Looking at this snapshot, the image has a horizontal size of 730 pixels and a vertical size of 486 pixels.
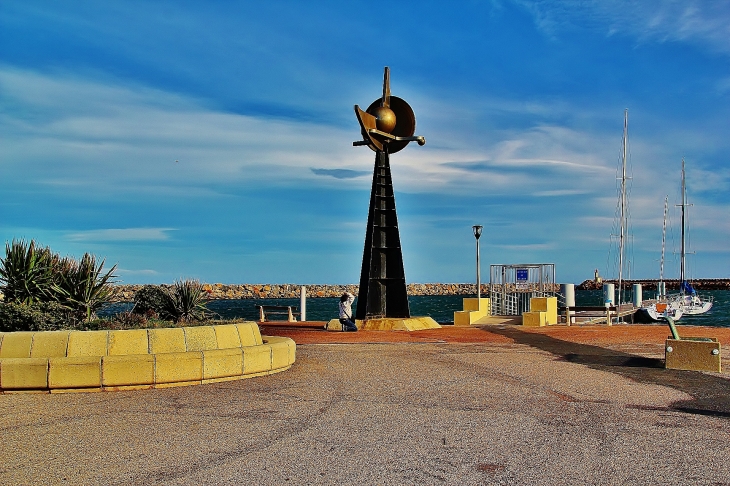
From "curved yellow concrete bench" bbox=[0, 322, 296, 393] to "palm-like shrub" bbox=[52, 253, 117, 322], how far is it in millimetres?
4644

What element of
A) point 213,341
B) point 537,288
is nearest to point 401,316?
point 537,288

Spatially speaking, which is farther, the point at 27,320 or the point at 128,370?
the point at 27,320

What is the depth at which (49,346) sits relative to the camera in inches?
418

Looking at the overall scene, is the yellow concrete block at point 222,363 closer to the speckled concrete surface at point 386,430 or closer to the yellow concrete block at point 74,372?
the speckled concrete surface at point 386,430

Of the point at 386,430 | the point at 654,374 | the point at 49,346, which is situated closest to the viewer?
the point at 386,430

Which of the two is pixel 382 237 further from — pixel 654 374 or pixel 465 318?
pixel 654 374

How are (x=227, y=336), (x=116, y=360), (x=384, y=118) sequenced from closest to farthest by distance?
(x=116, y=360), (x=227, y=336), (x=384, y=118)

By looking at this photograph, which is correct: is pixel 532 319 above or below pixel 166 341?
below

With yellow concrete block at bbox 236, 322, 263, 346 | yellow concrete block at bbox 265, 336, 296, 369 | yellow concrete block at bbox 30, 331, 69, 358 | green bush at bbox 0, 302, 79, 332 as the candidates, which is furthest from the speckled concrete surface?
green bush at bbox 0, 302, 79, 332

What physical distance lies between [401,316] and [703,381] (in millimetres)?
13006

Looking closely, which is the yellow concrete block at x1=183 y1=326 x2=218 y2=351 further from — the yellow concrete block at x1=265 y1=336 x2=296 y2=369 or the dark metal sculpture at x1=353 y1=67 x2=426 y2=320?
the dark metal sculpture at x1=353 y1=67 x2=426 y2=320

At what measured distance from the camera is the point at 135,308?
57.2 ft

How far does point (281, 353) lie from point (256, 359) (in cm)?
67

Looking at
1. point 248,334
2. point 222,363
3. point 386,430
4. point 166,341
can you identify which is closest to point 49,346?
point 166,341
